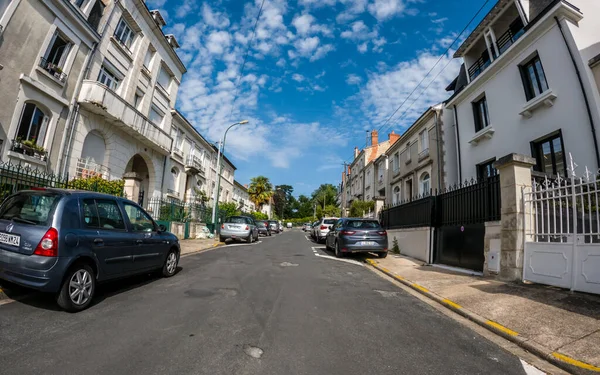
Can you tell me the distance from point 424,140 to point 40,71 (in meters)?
19.4

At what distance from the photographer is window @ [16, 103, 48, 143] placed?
1049cm

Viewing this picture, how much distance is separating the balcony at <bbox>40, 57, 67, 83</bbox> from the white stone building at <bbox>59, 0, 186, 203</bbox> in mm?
1011

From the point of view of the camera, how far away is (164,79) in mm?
20438

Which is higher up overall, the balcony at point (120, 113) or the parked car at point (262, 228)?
the balcony at point (120, 113)

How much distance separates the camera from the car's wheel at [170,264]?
21.9ft

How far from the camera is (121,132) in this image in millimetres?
15492

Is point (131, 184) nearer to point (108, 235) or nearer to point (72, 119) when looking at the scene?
point (72, 119)

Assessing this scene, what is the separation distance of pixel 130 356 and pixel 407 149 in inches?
864

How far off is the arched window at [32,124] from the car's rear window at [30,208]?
786 cm

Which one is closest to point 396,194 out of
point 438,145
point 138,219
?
point 438,145

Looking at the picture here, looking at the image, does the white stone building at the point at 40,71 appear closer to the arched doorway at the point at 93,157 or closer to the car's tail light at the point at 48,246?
the arched doorway at the point at 93,157

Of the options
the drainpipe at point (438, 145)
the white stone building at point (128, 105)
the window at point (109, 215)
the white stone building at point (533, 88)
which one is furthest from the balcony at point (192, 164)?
the window at point (109, 215)

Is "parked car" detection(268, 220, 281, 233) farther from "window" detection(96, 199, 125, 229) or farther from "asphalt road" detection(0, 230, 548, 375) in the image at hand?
"window" detection(96, 199, 125, 229)

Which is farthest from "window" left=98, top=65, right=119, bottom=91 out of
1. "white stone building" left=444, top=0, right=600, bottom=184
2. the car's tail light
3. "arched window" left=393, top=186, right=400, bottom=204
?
"arched window" left=393, top=186, right=400, bottom=204
